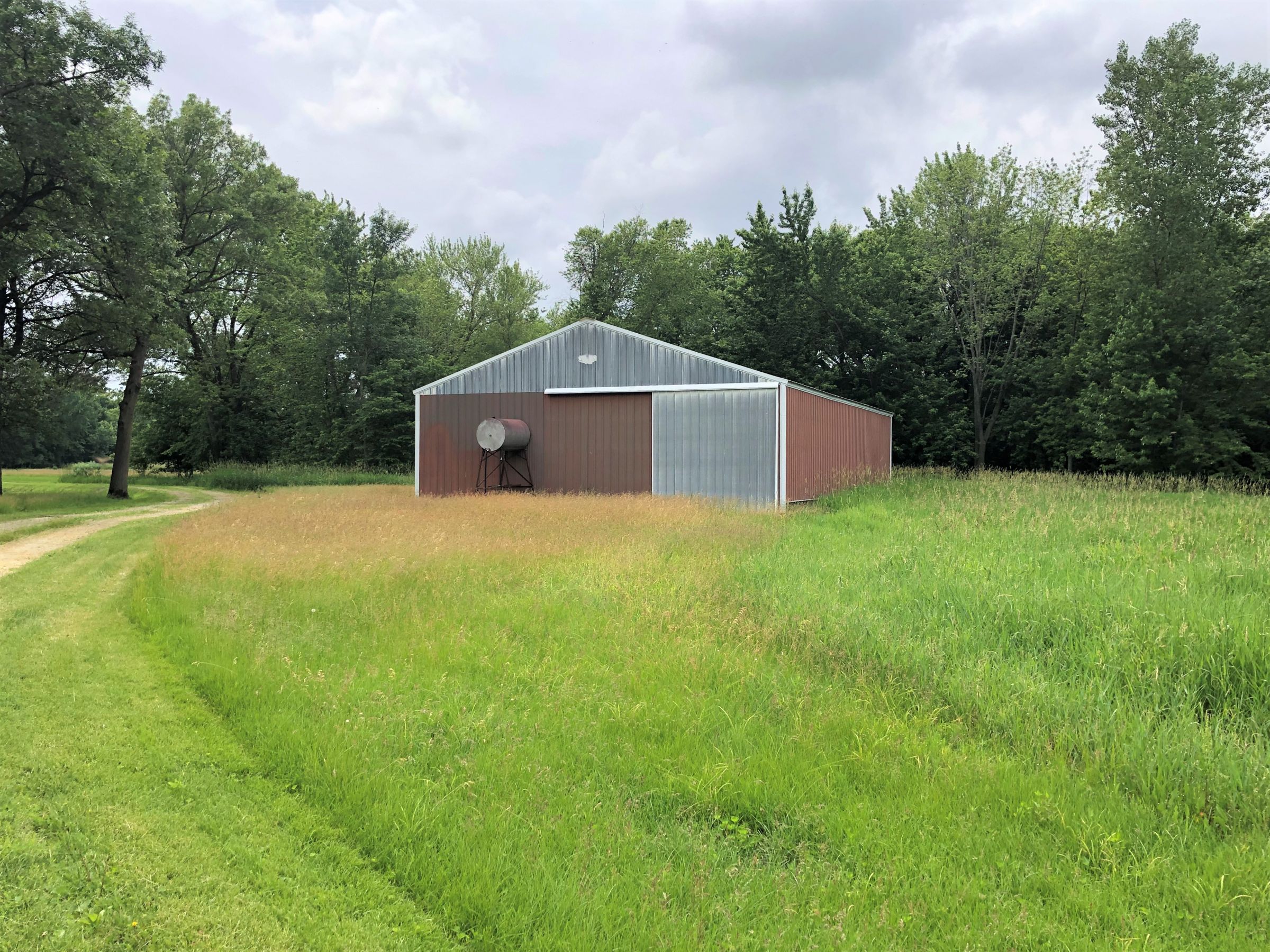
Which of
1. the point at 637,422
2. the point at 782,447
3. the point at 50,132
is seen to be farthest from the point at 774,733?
the point at 50,132

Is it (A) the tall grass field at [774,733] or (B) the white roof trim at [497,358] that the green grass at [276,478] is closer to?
(B) the white roof trim at [497,358]

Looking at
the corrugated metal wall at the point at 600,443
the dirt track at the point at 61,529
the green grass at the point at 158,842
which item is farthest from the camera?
the corrugated metal wall at the point at 600,443

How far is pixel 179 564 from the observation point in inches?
338

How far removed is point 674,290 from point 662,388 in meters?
21.3

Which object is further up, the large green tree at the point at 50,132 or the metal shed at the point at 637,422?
the large green tree at the point at 50,132

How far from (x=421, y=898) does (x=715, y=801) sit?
1468 mm

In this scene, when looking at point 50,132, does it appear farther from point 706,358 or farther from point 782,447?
point 782,447

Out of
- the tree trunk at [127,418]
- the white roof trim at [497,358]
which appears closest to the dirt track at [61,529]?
the tree trunk at [127,418]

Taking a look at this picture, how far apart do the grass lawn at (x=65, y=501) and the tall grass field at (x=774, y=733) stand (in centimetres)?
1200

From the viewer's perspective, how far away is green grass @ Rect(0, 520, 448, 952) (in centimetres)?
274

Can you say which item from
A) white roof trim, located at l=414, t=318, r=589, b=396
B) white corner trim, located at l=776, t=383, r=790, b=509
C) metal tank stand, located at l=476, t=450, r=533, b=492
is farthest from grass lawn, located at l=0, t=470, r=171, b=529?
white corner trim, located at l=776, t=383, r=790, b=509

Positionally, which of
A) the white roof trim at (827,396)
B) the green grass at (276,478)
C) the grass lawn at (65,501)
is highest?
the white roof trim at (827,396)

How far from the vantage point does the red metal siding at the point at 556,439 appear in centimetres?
1767

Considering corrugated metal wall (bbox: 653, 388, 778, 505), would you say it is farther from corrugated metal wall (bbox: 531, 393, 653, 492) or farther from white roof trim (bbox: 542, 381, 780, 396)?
corrugated metal wall (bbox: 531, 393, 653, 492)
